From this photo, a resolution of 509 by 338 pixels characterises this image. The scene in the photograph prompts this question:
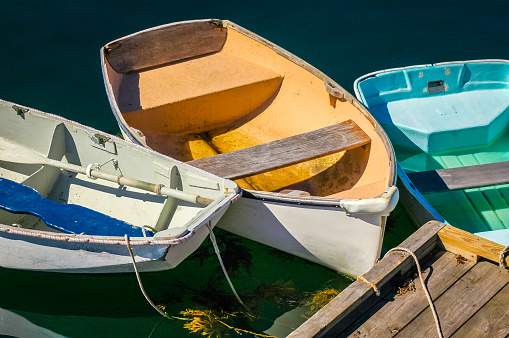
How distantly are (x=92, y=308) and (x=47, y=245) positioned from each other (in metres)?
0.78

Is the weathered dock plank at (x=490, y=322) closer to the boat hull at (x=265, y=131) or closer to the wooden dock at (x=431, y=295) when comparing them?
the wooden dock at (x=431, y=295)

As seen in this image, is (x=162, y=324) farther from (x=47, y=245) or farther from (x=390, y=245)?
(x=390, y=245)

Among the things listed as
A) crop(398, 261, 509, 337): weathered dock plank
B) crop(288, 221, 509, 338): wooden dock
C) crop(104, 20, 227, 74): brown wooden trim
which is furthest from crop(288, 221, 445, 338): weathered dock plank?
crop(104, 20, 227, 74): brown wooden trim

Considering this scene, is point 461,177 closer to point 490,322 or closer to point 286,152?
point 286,152

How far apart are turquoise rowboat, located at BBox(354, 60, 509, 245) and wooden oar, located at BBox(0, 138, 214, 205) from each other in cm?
212

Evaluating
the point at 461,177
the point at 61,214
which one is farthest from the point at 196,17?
the point at 461,177

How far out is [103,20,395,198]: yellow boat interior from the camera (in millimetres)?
6398

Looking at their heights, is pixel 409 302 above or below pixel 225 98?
below

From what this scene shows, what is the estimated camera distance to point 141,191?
6023 millimetres

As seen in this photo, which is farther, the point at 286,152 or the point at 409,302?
the point at 286,152

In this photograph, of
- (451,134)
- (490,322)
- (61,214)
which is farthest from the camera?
(451,134)

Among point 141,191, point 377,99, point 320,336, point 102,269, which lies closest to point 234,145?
point 141,191

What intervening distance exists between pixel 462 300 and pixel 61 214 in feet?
11.3

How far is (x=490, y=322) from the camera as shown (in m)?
4.08
